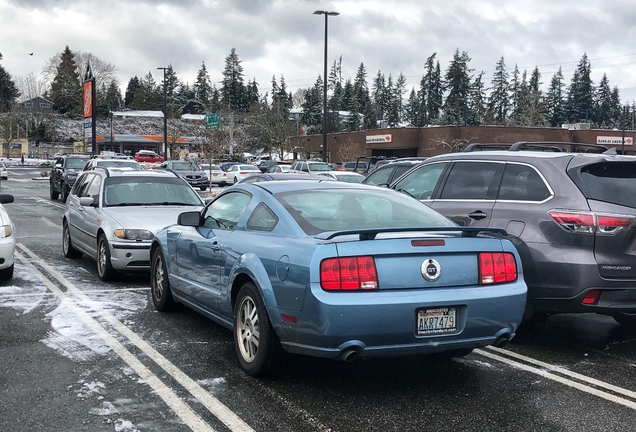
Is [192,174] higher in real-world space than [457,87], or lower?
lower

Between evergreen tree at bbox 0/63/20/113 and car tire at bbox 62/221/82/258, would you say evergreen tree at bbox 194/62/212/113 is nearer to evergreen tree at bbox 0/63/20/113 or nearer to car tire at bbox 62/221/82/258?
evergreen tree at bbox 0/63/20/113

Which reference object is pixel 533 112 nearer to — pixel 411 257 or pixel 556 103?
pixel 556 103

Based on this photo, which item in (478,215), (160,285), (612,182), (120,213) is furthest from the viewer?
(120,213)

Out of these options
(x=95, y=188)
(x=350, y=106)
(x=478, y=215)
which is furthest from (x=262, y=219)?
A: (x=350, y=106)

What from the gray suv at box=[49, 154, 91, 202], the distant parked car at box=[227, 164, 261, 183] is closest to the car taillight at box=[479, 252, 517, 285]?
the gray suv at box=[49, 154, 91, 202]

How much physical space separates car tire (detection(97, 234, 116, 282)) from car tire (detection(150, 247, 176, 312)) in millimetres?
1557

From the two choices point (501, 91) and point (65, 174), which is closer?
point (65, 174)

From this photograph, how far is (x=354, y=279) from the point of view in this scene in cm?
437

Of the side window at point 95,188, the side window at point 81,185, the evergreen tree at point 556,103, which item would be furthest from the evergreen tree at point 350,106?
the side window at point 95,188

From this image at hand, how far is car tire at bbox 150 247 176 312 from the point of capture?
707 centimetres

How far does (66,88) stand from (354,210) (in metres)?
129

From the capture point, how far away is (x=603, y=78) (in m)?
123

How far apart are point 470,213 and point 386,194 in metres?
1.23

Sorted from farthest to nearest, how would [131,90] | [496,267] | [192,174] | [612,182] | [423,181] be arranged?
[131,90]
[192,174]
[423,181]
[612,182]
[496,267]
